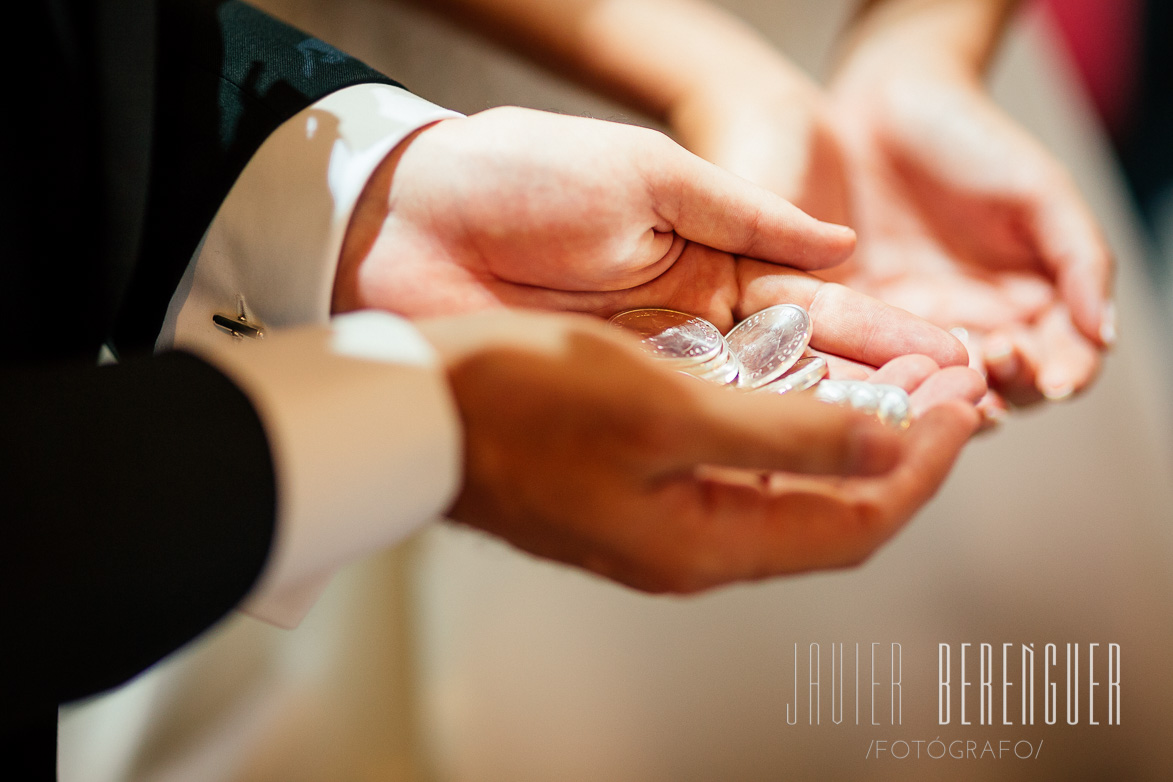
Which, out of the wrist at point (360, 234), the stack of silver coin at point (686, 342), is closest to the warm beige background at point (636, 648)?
the wrist at point (360, 234)

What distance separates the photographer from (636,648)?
761 millimetres

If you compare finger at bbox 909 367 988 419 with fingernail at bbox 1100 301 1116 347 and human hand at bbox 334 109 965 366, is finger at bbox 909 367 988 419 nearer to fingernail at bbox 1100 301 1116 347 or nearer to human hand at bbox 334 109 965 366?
human hand at bbox 334 109 965 366

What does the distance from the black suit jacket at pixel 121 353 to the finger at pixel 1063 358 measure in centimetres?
53

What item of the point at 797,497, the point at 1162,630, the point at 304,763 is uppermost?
the point at 797,497

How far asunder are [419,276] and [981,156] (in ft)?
1.67

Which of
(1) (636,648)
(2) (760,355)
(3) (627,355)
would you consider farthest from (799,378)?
(1) (636,648)

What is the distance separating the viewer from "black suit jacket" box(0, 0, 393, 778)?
0.22 m

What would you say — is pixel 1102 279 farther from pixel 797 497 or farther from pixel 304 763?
pixel 304 763

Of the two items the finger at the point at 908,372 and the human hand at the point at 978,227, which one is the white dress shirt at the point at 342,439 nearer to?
the finger at the point at 908,372

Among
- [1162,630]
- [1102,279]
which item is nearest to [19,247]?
[1102,279]

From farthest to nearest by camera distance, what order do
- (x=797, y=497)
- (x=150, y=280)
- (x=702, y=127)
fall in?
(x=702, y=127)
(x=150, y=280)
(x=797, y=497)

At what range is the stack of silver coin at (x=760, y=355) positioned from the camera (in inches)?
13.6

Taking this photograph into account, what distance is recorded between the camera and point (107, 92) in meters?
0.39

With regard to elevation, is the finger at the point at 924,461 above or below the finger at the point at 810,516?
above
